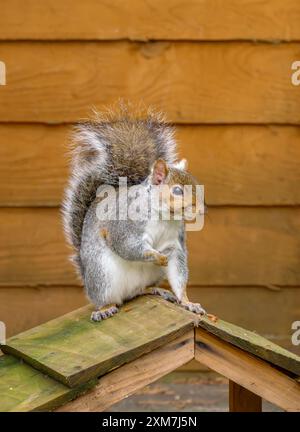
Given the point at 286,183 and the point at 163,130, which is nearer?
the point at 163,130

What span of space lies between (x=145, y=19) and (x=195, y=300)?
3.31 ft

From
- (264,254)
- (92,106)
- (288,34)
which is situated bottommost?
(264,254)

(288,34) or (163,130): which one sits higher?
(288,34)

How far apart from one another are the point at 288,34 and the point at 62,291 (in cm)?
121

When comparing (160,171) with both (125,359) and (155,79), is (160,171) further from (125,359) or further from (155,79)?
(155,79)

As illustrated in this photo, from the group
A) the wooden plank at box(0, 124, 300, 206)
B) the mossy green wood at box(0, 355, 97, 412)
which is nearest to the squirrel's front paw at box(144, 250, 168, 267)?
the mossy green wood at box(0, 355, 97, 412)

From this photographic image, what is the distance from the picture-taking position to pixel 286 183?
11.1 ft

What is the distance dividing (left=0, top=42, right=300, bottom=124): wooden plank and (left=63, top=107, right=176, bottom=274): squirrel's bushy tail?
71 centimetres

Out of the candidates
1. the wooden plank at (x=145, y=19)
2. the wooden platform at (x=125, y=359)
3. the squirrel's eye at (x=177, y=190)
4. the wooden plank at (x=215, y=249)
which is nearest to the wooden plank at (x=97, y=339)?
the wooden platform at (x=125, y=359)

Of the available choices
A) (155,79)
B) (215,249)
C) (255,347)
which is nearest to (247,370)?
(255,347)

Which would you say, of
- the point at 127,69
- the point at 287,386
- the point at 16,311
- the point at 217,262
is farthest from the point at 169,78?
the point at 287,386

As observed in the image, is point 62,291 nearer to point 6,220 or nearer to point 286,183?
point 6,220

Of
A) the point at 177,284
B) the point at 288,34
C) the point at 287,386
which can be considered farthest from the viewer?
the point at 288,34

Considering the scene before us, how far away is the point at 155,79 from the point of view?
3316 millimetres
